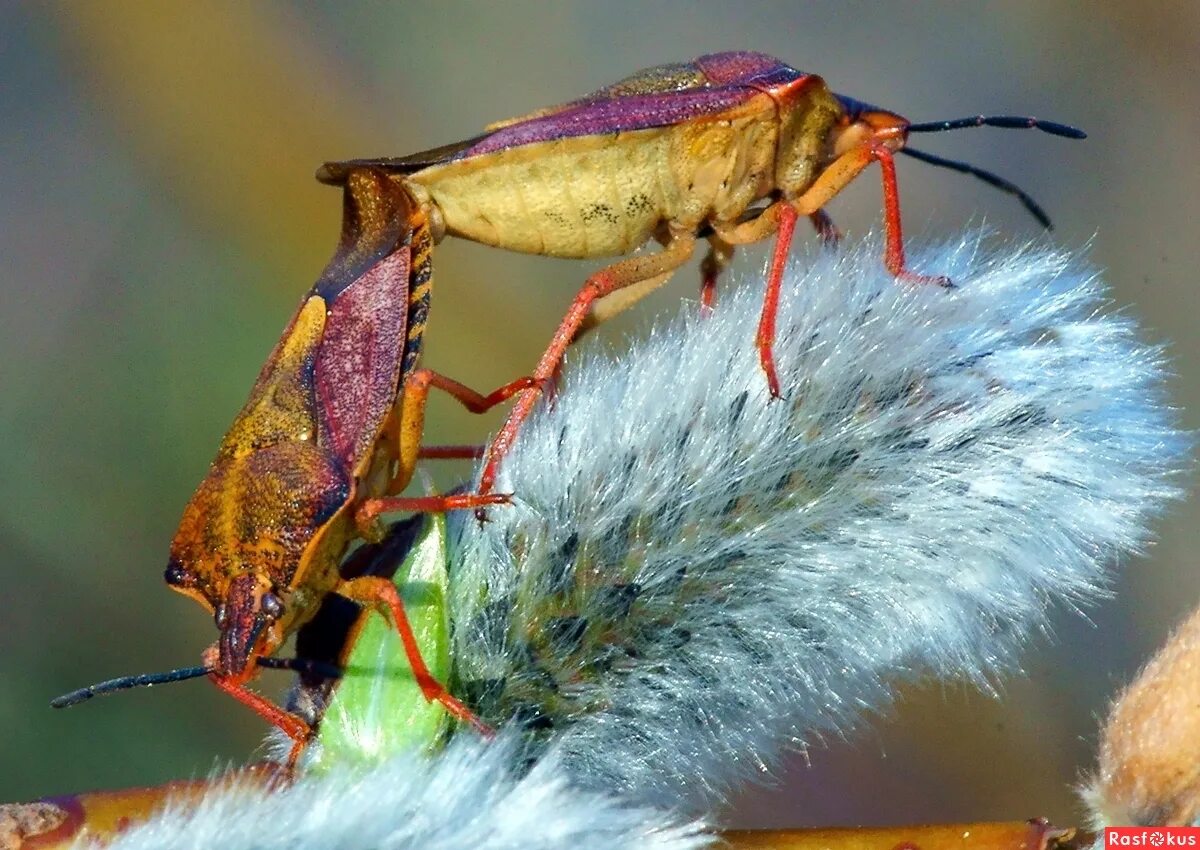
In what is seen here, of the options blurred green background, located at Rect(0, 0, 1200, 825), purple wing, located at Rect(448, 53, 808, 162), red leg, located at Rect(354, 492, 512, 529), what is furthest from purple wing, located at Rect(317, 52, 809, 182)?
blurred green background, located at Rect(0, 0, 1200, 825)

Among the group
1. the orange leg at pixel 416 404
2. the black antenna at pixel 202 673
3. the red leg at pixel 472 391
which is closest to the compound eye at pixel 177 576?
the black antenna at pixel 202 673

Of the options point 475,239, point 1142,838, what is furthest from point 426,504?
point 1142,838

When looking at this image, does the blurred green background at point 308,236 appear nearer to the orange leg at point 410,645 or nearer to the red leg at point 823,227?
the red leg at point 823,227

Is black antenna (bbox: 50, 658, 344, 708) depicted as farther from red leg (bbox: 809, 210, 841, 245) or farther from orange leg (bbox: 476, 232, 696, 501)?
red leg (bbox: 809, 210, 841, 245)

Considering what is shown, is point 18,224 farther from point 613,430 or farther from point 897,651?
point 897,651

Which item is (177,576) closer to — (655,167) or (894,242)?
(655,167)
